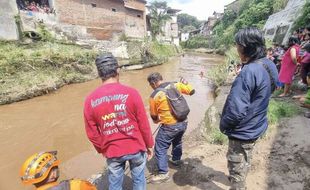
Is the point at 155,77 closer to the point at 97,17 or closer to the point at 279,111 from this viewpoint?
the point at 279,111

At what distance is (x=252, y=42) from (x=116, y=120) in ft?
4.85

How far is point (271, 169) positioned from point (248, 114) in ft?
5.48

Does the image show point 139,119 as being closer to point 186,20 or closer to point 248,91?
point 248,91

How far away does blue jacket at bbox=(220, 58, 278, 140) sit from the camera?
2.28 metres

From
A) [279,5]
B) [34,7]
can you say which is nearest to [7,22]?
[34,7]

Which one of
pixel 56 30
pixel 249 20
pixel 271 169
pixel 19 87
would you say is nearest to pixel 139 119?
pixel 271 169

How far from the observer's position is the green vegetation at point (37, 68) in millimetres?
10328

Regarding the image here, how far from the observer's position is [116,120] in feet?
7.65

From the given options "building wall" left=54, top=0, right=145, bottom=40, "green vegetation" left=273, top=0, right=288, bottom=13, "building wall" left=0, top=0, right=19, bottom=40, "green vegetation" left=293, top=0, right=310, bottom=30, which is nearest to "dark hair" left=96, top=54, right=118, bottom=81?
"building wall" left=0, top=0, right=19, bottom=40

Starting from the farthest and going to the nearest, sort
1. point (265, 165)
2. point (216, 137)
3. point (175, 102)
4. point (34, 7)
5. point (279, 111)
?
point (34, 7), point (279, 111), point (216, 137), point (265, 165), point (175, 102)

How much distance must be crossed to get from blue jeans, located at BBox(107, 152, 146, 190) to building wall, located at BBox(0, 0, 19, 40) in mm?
13042


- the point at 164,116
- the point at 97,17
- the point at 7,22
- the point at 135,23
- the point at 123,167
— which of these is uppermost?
the point at 97,17

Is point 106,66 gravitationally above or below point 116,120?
above

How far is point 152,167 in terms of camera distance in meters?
4.25
